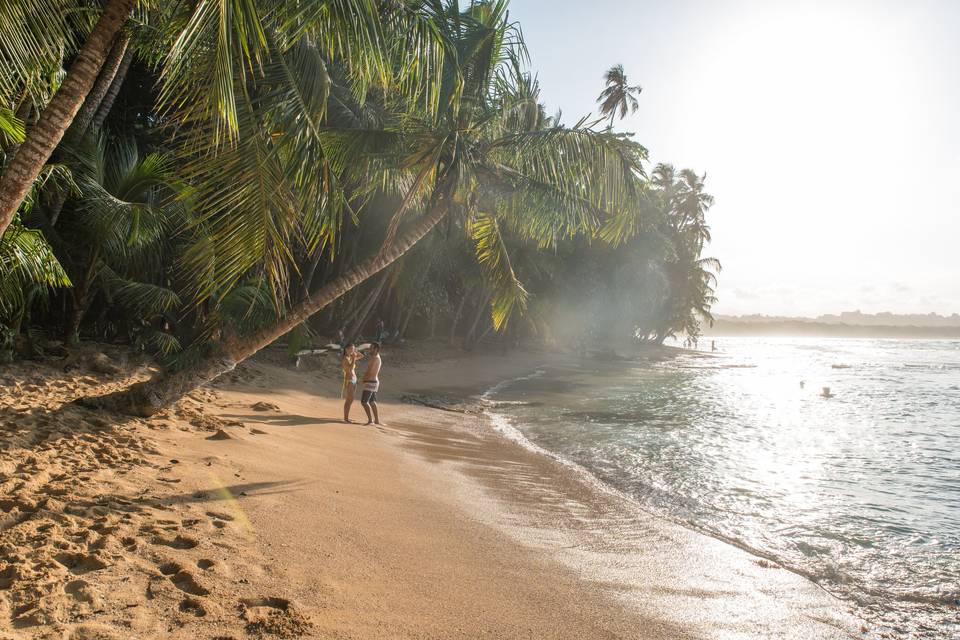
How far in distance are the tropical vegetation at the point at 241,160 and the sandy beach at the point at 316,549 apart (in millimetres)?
1360

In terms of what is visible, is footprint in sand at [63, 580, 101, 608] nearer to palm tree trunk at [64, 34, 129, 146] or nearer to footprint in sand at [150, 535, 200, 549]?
footprint in sand at [150, 535, 200, 549]

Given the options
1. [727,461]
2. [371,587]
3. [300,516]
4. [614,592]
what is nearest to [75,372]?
[300,516]

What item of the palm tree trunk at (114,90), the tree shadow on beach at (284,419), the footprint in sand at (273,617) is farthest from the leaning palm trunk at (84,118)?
the footprint in sand at (273,617)

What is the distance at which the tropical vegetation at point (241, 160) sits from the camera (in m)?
4.34

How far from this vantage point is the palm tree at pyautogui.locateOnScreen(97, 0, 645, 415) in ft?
17.3

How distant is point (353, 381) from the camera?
10352 millimetres

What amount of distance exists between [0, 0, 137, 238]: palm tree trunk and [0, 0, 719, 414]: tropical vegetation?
10 millimetres

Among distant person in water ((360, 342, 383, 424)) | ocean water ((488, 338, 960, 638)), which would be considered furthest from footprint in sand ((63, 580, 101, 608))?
distant person in water ((360, 342, 383, 424))

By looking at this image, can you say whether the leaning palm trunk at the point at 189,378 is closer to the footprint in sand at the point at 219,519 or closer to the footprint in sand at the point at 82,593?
the footprint in sand at the point at 219,519

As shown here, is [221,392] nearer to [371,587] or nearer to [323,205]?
[323,205]

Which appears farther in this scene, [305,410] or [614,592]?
[305,410]

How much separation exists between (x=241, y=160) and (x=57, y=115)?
58.4 inches

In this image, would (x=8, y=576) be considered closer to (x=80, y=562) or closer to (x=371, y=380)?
(x=80, y=562)

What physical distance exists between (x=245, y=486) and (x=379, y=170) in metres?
5.35
